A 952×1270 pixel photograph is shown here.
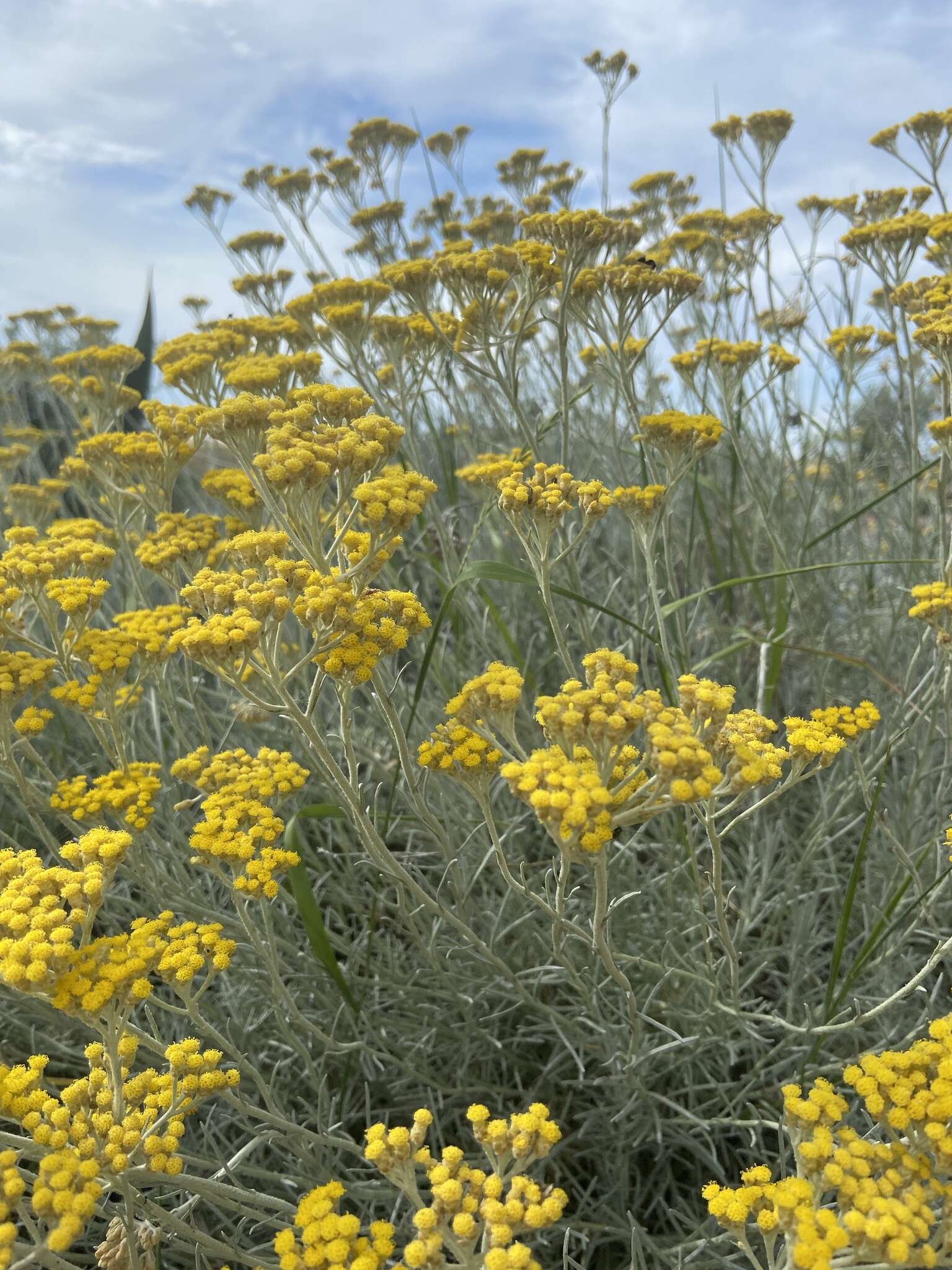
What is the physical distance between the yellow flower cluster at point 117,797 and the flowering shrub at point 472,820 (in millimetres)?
15

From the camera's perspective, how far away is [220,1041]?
1.34 m

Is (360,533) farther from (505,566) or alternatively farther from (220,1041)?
(220,1041)

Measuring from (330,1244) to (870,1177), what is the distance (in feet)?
2.25

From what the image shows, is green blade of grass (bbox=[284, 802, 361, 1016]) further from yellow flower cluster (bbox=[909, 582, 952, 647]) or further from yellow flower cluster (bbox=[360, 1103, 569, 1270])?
yellow flower cluster (bbox=[909, 582, 952, 647])

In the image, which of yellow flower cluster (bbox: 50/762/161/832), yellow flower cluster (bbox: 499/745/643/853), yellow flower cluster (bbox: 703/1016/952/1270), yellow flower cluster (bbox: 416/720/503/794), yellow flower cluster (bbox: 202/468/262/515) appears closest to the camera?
yellow flower cluster (bbox: 703/1016/952/1270)

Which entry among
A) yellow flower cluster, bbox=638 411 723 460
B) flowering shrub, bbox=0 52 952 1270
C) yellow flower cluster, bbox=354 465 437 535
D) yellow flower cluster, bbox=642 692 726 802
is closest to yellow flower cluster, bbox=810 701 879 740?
flowering shrub, bbox=0 52 952 1270

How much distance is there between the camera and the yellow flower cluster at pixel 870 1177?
95cm

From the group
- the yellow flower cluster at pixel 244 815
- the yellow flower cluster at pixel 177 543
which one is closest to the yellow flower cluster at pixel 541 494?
the yellow flower cluster at pixel 244 815

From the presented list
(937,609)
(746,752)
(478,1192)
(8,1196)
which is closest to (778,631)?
(937,609)

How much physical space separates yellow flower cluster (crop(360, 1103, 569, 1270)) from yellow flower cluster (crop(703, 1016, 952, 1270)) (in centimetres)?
24

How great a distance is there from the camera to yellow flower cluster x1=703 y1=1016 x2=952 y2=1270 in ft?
3.13

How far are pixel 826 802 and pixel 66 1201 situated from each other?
6.17 feet

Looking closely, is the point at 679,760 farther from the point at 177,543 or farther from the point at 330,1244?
the point at 177,543

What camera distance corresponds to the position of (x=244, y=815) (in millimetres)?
1573
